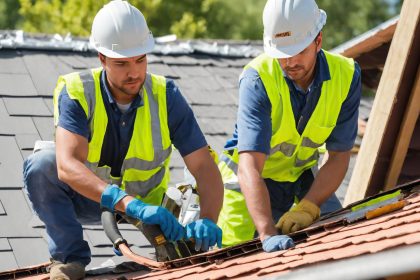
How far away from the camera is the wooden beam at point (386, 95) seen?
18.2 ft

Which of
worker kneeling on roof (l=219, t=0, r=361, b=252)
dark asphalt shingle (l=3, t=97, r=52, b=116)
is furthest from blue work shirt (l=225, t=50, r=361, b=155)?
dark asphalt shingle (l=3, t=97, r=52, b=116)

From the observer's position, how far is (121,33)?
478 cm

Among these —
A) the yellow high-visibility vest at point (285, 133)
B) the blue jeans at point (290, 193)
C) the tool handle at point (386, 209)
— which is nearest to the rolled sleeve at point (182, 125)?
the yellow high-visibility vest at point (285, 133)

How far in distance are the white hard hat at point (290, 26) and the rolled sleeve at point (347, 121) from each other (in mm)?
371

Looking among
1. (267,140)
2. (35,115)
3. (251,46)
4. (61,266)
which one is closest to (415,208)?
(267,140)

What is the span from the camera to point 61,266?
4.64 meters

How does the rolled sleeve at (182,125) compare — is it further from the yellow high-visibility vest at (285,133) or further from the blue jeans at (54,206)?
the blue jeans at (54,206)

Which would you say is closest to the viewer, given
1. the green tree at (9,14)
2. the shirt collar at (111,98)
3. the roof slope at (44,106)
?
the shirt collar at (111,98)

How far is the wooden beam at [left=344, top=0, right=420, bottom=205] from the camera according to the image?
553cm

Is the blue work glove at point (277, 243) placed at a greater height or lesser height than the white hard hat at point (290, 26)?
lesser

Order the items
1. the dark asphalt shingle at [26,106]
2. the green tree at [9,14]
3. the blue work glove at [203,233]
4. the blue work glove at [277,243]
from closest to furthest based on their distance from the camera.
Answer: the blue work glove at [277,243]
the blue work glove at [203,233]
the dark asphalt shingle at [26,106]
the green tree at [9,14]

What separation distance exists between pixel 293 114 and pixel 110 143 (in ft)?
2.87

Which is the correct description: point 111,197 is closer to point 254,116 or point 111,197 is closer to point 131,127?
point 131,127

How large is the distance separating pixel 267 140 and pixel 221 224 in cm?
92
